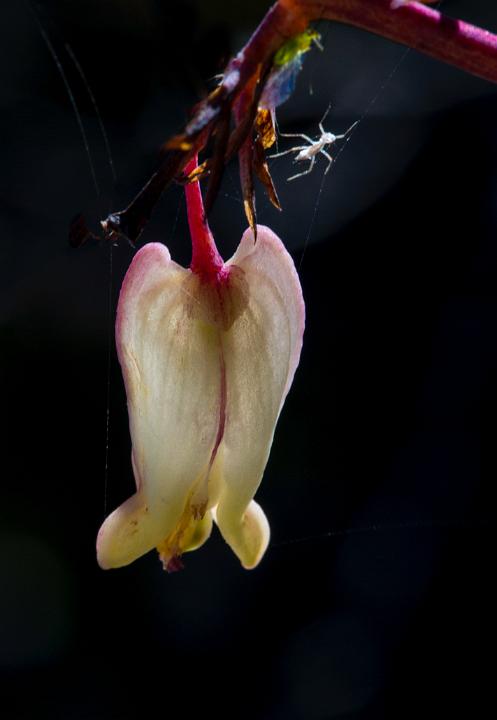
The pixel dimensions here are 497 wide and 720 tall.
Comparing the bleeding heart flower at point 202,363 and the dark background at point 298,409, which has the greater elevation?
the bleeding heart flower at point 202,363

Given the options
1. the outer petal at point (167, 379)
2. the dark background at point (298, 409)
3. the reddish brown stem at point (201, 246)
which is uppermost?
Result: the reddish brown stem at point (201, 246)

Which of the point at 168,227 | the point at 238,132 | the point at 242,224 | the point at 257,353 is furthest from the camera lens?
the point at 242,224

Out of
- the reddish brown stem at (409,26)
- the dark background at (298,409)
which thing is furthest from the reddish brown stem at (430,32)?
the dark background at (298,409)

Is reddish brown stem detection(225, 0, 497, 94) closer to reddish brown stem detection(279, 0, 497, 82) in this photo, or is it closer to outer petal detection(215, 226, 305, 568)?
reddish brown stem detection(279, 0, 497, 82)

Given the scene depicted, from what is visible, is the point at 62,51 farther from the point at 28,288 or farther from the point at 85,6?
the point at 28,288

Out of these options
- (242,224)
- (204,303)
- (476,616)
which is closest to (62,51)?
(242,224)

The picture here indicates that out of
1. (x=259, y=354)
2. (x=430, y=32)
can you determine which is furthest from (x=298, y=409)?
(x=430, y=32)

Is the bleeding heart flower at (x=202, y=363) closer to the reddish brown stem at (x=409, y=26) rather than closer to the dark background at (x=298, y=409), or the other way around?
the reddish brown stem at (x=409, y=26)
